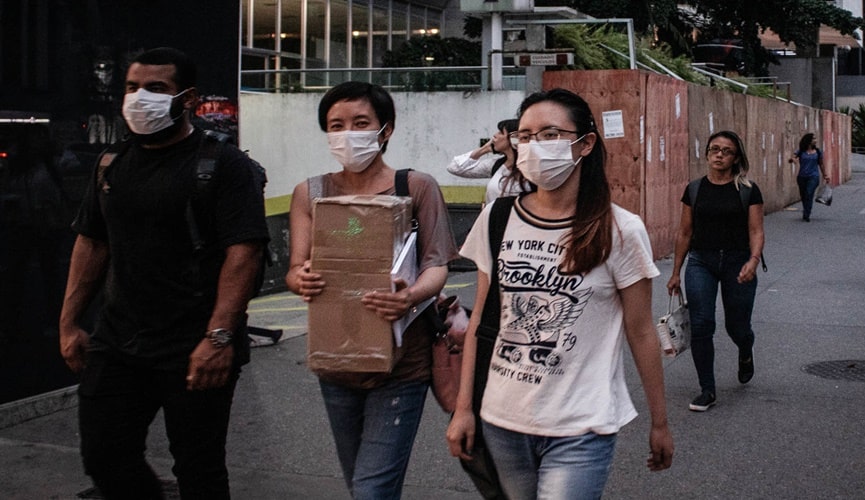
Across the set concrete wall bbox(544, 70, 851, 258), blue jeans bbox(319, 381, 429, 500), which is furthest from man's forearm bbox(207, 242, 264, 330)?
concrete wall bbox(544, 70, 851, 258)

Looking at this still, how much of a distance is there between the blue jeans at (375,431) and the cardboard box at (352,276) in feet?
0.59

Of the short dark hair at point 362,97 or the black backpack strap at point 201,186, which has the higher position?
the short dark hair at point 362,97

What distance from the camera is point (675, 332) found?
21.8ft

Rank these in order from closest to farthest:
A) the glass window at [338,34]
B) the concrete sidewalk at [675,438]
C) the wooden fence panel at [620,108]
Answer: the concrete sidewalk at [675,438]
the wooden fence panel at [620,108]
the glass window at [338,34]

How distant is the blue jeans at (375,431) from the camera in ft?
12.1

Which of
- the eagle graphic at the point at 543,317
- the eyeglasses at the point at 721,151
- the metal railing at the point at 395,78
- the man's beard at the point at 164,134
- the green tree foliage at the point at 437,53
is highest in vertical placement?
the green tree foliage at the point at 437,53

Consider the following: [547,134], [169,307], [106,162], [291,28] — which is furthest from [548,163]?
[291,28]

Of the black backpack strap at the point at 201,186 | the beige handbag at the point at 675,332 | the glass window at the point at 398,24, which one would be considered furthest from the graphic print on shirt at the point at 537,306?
the glass window at the point at 398,24

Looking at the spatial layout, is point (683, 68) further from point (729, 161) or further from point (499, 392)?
point (499, 392)

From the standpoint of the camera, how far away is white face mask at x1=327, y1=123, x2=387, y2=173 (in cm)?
389

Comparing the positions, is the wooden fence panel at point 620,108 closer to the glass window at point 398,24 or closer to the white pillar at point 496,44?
the white pillar at point 496,44

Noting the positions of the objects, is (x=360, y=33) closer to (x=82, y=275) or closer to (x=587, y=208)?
(x=82, y=275)

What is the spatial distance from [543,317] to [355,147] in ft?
3.22

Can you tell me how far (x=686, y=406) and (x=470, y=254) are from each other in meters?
4.41
